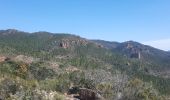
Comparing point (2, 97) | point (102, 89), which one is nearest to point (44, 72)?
point (102, 89)

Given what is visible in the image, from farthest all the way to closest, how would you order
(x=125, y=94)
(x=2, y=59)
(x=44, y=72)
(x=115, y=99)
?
(x=2, y=59)
(x=44, y=72)
(x=125, y=94)
(x=115, y=99)

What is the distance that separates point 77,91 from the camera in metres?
84.2

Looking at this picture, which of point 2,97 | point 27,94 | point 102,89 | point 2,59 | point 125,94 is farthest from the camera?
point 2,59

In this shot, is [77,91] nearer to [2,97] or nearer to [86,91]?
[86,91]

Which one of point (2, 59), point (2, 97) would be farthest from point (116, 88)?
point (2, 59)

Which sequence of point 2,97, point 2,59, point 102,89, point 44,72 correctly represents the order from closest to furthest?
point 2,97 → point 102,89 → point 44,72 → point 2,59

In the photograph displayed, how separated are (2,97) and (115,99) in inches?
983

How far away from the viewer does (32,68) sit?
13800 cm

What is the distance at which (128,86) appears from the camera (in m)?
88.1

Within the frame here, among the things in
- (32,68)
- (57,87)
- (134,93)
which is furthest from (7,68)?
(134,93)

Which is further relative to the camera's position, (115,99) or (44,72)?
(44,72)

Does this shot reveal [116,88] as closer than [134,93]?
No

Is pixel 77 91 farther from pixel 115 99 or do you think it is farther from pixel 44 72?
pixel 44 72

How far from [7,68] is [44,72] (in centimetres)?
1469
